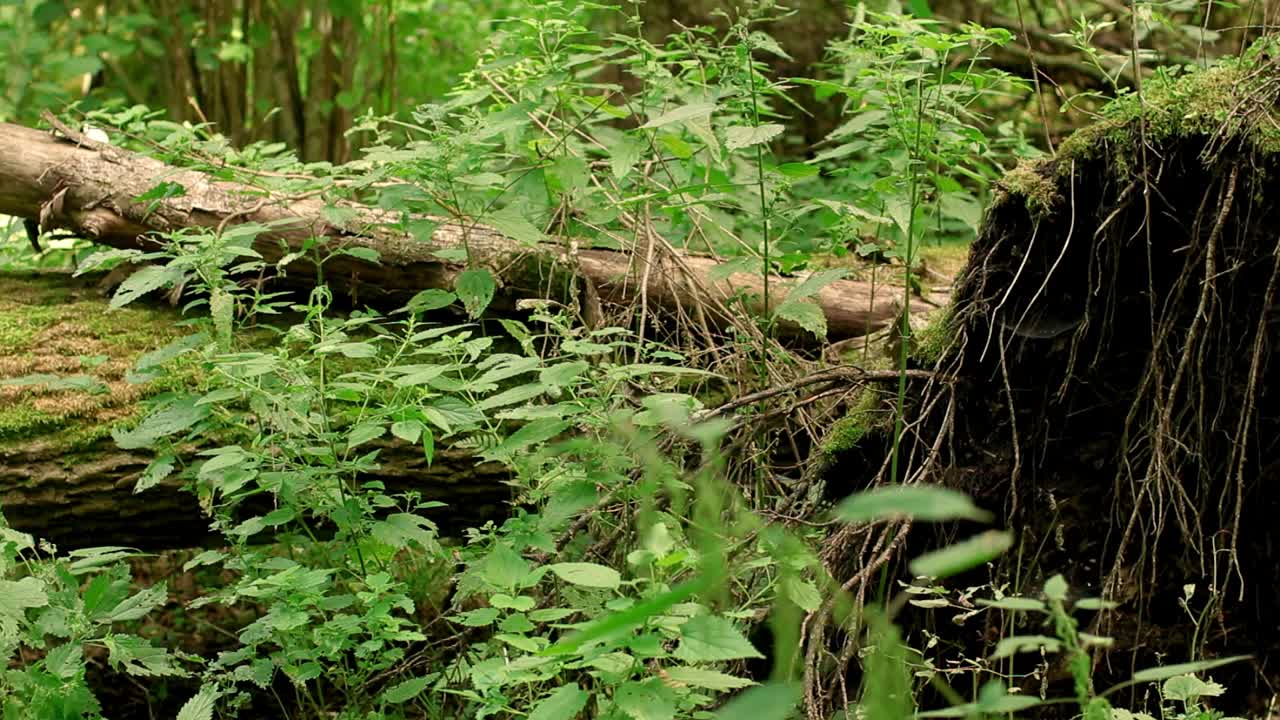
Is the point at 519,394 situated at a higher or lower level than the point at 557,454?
higher

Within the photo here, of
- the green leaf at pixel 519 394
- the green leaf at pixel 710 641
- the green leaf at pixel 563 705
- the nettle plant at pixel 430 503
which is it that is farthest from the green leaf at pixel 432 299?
the green leaf at pixel 710 641

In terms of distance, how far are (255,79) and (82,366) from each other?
3.96 meters

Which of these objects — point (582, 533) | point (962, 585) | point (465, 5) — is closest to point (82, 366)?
point (582, 533)

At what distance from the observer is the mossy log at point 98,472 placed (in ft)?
11.2

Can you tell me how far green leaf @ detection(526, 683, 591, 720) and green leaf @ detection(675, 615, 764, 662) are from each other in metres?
0.20

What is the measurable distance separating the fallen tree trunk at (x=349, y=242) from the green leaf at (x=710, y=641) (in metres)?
1.71

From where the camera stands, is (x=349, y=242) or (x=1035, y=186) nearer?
(x=1035, y=186)

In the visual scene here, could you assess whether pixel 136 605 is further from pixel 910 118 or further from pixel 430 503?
pixel 910 118

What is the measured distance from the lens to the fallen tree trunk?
12.2 ft

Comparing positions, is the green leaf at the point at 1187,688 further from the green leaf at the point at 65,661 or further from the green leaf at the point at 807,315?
the green leaf at the point at 65,661

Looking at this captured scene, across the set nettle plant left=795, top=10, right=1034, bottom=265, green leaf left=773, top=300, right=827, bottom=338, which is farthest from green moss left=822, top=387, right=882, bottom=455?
nettle plant left=795, top=10, right=1034, bottom=265

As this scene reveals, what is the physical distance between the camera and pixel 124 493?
3.45 meters

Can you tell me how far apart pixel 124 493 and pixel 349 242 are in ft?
3.26

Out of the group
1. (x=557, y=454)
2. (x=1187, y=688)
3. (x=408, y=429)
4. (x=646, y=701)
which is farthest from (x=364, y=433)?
(x=1187, y=688)
